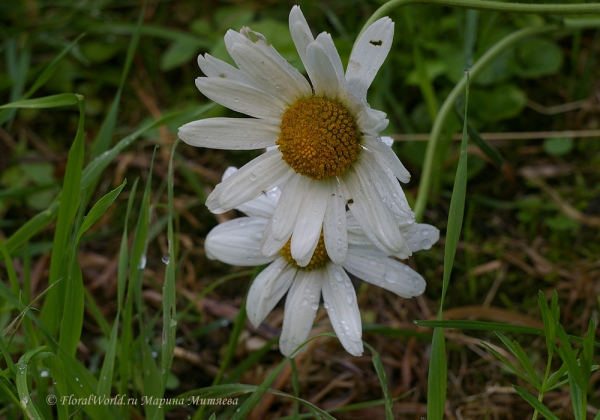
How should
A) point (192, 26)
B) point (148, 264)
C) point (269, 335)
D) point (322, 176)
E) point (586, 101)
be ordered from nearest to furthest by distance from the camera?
point (322, 176) → point (269, 335) → point (148, 264) → point (586, 101) → point (192, 26)

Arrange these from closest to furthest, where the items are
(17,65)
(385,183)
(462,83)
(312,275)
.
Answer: (385,183)
(312,275)
(462,83)
(17,65)

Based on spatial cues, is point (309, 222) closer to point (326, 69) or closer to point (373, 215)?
point (373, 215)

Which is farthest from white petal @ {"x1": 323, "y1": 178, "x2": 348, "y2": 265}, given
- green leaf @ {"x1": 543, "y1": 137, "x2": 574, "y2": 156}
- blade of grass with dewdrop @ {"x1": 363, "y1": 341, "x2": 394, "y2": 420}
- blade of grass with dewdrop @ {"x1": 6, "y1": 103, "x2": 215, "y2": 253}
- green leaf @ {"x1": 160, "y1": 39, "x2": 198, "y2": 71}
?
green leaf @ {"x1": 160, "y1": 39, "x2": 198, "y2": 71}

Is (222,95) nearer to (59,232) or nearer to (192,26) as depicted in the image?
(59,232)

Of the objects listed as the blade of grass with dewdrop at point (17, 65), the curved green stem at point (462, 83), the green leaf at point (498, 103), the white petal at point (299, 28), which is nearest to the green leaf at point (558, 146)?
the green leaf at point (498, 103)

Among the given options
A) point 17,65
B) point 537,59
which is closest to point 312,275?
point 537,59

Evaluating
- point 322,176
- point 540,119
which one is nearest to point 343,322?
point 322,176

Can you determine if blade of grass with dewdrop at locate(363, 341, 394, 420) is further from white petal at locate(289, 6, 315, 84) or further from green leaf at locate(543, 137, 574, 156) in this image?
green leaf at locate(543, 137, 574, 156)
